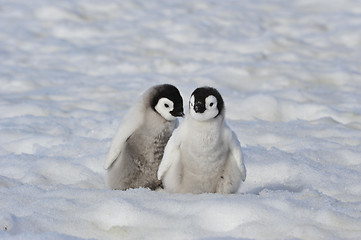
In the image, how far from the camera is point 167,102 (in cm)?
381

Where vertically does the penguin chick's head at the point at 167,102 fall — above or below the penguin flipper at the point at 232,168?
above

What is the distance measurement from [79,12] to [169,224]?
Answer: 8.85 m

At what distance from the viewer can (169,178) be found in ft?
11.9

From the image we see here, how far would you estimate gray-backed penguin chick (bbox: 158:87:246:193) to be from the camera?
346 cm

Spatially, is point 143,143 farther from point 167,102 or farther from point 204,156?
point 204,156

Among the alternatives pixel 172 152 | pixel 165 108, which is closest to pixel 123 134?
pixel 165 108

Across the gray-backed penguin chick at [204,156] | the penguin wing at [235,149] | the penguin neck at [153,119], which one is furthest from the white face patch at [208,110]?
the penguin neck at [153,119]

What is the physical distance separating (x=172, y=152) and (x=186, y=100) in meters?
3.24

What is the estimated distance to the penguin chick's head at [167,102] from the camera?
380 centimetres

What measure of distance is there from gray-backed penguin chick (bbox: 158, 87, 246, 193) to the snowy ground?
0.88 ft

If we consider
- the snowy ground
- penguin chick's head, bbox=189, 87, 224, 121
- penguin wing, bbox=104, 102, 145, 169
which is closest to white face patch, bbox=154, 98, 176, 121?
penguin wing, bbox=104, 102, 145, 169

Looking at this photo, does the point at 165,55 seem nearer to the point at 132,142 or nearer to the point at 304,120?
the point at 304,120

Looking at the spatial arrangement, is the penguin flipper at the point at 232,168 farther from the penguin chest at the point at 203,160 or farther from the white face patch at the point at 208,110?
the white face patch at the point at 208,110

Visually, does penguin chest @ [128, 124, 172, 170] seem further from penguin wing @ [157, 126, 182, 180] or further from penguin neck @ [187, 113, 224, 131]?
penguin neck @ [187, 113, 224, 131]
